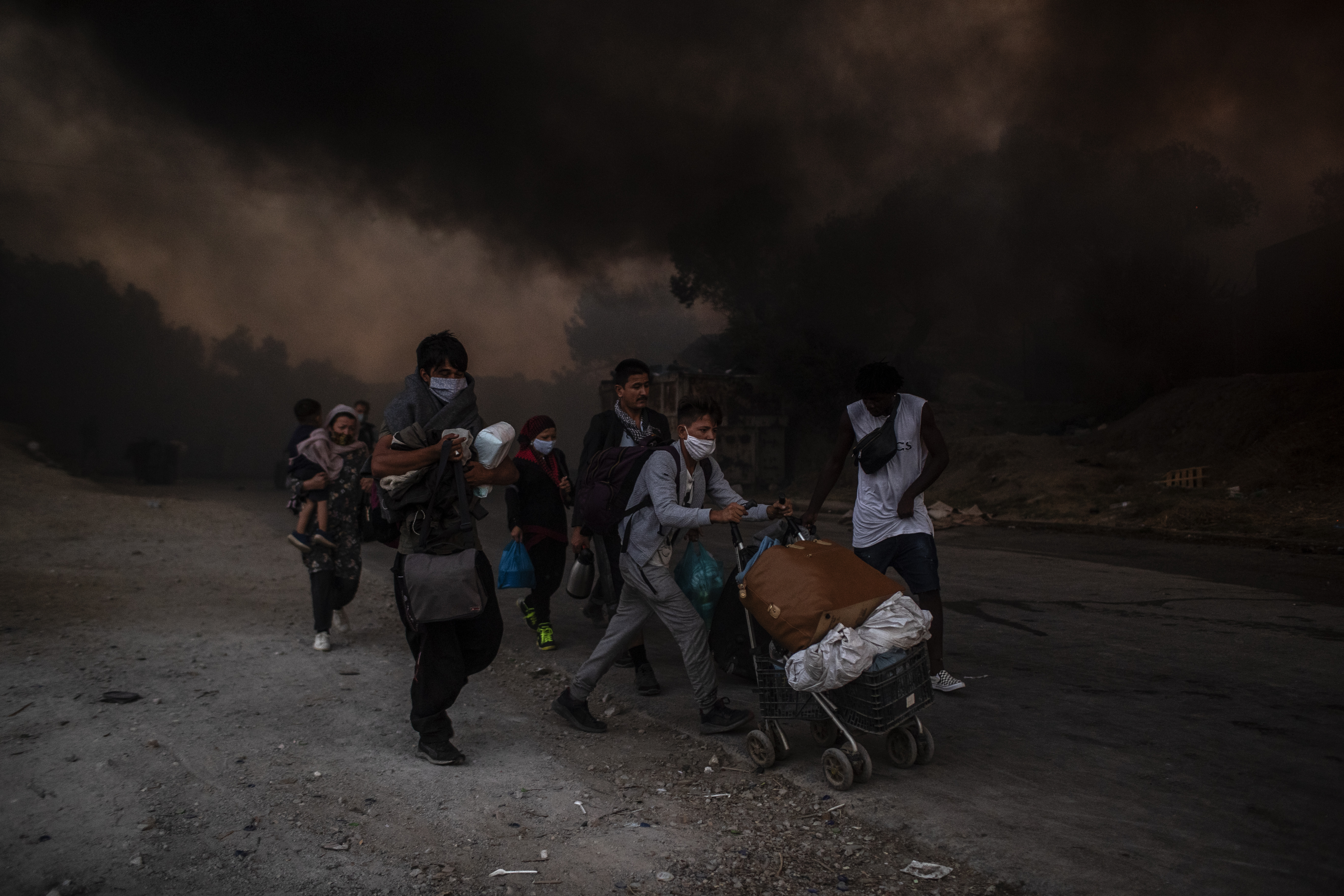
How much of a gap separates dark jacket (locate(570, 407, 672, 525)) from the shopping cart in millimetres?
1599

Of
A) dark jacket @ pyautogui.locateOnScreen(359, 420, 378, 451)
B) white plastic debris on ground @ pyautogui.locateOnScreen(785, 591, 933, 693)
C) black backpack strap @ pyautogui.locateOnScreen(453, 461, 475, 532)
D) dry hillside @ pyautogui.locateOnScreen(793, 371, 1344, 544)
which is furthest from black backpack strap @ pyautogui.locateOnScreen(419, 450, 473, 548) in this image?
dry hillside @ pyautogui.locateOnScreen(793, 371, 1344, 544)

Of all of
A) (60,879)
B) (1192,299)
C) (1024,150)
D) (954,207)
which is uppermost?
(1024,150)

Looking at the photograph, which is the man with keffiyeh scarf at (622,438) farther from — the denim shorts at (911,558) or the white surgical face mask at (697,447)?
the denim shorts at (911,558)

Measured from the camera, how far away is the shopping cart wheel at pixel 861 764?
3318 mm

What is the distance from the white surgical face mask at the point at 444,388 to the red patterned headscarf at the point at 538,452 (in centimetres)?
233

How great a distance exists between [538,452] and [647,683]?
6.70ft

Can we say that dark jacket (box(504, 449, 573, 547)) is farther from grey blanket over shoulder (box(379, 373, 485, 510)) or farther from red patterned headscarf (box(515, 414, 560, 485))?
grey blanket over shoulder (box(379, 373, 485, 510))

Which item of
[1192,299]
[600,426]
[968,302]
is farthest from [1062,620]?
[968,302]

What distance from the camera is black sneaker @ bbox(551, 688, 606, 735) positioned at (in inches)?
162

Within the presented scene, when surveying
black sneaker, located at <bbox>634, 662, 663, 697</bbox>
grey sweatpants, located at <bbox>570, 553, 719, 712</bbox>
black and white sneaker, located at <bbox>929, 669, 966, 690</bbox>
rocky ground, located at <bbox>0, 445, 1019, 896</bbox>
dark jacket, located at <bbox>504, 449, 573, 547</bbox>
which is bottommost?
rocky ground, located at <bbox>0, 445, 1019, 896</bbox>

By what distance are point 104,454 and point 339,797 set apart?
1132 inches

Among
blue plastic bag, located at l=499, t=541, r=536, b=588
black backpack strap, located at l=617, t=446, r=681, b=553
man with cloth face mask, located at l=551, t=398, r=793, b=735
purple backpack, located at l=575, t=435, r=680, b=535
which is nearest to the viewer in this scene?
man with cloth face mask, located at l=551, t=398, r=793, b=735

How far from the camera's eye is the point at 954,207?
27.9 metres

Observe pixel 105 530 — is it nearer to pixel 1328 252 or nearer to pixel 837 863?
pixel 837 863
